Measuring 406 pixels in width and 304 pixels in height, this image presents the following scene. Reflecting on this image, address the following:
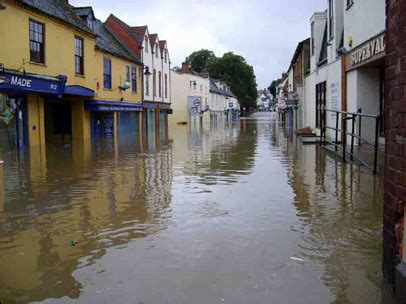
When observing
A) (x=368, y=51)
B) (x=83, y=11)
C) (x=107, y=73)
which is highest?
(x=83, y=11)

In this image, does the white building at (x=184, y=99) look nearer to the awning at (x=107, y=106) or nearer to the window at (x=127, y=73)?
the window at (x=127, y=73)

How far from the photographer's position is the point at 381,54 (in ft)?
43.0

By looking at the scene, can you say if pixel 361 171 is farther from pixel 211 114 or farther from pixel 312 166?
pixel 211 114

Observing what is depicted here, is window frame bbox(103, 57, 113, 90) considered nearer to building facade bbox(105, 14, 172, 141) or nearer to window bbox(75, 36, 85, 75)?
window bbox(75, 36, 85, 75)

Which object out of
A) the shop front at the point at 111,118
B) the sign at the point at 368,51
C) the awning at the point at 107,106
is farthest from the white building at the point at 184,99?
the sign at the point at 368,51

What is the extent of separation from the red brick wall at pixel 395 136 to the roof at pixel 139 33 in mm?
33161

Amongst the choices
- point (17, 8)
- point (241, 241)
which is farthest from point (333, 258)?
point (17, 8)

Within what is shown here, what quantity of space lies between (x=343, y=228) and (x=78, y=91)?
19621 millimetres

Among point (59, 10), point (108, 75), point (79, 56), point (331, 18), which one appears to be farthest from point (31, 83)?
point (331, 18)

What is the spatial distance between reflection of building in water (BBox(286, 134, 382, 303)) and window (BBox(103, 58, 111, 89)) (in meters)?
19.2

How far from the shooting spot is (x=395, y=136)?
3.96 meters

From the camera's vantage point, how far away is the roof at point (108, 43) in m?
29.1

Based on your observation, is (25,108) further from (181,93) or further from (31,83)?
(181,93)

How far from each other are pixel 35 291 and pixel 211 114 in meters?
76.7
